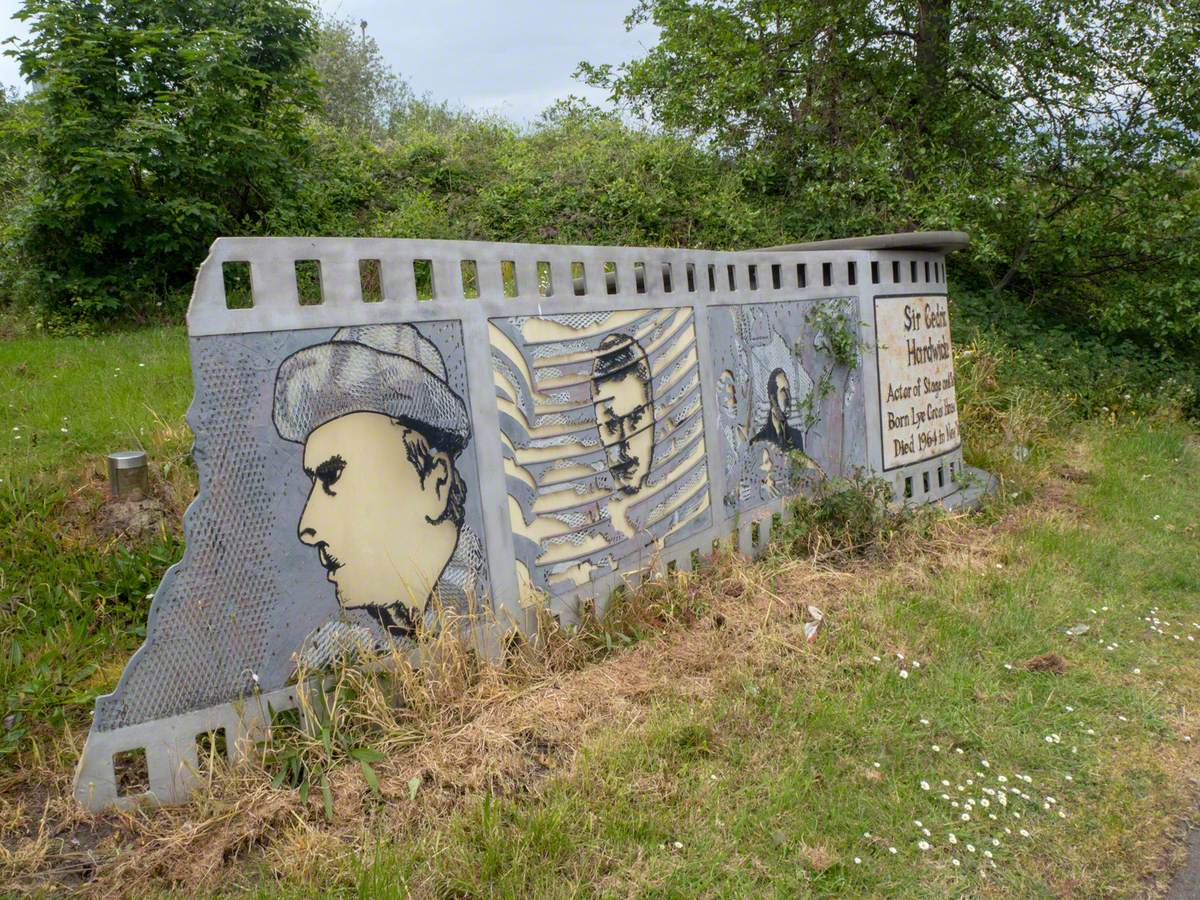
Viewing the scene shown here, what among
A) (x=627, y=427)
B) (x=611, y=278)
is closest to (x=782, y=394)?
(x=627, y=427)

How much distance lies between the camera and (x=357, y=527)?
333 centimetres

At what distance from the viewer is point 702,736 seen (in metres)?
3.25

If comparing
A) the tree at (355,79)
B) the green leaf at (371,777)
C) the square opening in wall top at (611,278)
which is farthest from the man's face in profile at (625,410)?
the tree at (355,79)

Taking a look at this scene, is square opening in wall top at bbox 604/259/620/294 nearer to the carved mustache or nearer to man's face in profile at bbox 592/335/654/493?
man's face in profile at bbox 592/335/654/493

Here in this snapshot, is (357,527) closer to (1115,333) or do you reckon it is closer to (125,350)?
(125,350)

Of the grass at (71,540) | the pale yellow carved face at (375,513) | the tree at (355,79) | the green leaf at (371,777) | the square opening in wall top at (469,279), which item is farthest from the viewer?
the tree at (355,79)

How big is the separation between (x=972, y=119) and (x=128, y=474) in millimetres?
10093

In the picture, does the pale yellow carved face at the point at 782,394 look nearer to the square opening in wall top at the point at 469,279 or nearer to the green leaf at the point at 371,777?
the square opening in wall top at the point at 469,279

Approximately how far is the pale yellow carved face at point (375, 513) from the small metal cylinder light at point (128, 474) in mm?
1724

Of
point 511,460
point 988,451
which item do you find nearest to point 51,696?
point 511,460

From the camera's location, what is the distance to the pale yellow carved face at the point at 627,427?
431cm

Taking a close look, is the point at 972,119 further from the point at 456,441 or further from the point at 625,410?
the point at 456,441

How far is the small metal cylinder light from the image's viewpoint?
436 centimetres

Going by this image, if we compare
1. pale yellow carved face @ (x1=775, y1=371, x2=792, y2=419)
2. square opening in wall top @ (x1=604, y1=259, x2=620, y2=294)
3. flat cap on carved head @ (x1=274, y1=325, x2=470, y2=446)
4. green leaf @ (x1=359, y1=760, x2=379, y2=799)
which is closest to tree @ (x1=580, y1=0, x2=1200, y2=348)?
pale yellow carved face @ (x1=775, y1=371, x2=792, y2=419)
